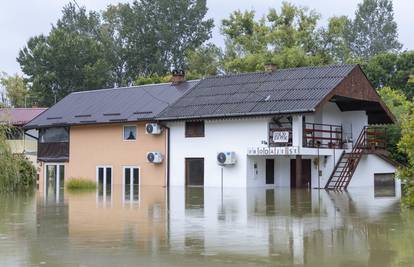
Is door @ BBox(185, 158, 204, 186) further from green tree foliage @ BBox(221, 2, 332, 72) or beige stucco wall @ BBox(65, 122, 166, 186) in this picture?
green tree foliage @ BBox(221, 2, 332, 72)

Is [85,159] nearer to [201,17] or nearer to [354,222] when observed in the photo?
[354,222]

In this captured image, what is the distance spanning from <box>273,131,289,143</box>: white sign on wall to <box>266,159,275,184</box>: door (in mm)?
3076

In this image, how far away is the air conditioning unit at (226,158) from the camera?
35.5 meters

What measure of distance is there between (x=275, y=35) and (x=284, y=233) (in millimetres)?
44290

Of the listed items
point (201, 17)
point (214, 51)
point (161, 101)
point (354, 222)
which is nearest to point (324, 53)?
point (214, 51)

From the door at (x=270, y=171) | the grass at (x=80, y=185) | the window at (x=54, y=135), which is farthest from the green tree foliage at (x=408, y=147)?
the window at (x=54, y=135)

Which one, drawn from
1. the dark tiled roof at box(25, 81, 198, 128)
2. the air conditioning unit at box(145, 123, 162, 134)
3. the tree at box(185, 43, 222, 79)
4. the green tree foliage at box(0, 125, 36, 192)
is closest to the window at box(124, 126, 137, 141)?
the dark tiled roof at box(25, 81, 198, 128)

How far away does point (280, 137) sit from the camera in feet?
111

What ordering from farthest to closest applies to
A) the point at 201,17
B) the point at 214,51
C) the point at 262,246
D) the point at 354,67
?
the point at 201,17 < the point at 214,51 < the point at 354,67 < the point at 262,246

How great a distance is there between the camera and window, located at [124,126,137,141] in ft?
133

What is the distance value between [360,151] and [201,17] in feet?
165

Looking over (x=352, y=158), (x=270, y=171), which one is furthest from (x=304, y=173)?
(x=352, y=158)

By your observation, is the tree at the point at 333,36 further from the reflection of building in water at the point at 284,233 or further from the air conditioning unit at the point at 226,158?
the reflection of building in water at the point at 284,233

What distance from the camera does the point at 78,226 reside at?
14656 millimetres
